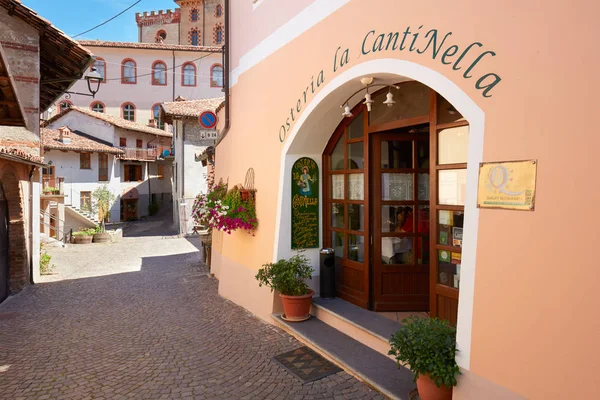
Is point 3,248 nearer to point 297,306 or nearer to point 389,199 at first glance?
point 297,306

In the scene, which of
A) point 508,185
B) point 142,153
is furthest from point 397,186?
point 142,153

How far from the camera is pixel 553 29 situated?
111 inches

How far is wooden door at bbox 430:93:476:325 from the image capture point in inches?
162

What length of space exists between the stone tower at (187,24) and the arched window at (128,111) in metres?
10.6

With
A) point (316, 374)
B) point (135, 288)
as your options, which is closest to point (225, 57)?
point (135, 288)

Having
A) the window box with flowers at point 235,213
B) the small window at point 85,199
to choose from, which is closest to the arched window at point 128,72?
the small window at point 85,199

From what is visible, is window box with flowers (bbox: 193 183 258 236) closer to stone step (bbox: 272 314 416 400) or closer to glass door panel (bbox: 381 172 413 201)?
stone step (bbox: 272 314 416 400)

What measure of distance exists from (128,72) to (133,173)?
28.2 feet

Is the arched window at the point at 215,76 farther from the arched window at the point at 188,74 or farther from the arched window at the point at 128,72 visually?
the arched window at the point at 128,72

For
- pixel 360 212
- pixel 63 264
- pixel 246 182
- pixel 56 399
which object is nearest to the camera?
pixel 56 399

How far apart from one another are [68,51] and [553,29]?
1110 centimetres

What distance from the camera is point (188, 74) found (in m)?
35.3

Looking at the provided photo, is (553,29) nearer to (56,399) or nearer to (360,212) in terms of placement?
(360,212)

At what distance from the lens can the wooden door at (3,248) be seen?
8.59 metres
